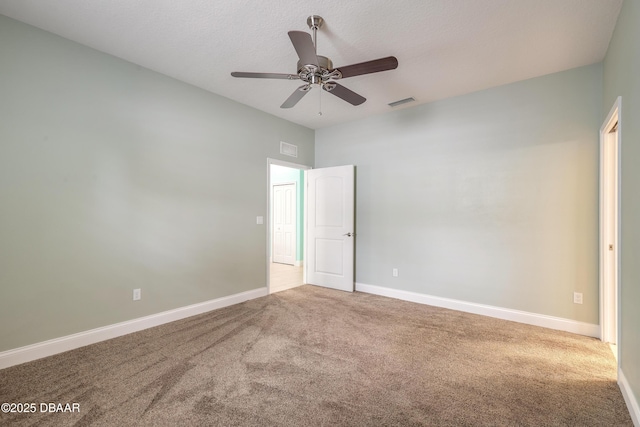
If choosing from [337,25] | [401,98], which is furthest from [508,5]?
[401,98]

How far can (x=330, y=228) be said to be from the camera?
4.95 meters

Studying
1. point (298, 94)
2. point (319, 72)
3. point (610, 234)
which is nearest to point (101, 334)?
point (298, 94)

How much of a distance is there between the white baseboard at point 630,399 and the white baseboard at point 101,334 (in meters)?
3.88

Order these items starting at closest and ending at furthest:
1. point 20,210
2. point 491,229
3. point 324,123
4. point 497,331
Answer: point 20,210, point 497,331, point 491,229, point 324,123

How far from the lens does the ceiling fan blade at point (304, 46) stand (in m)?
1.85

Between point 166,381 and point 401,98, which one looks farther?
point 401,98

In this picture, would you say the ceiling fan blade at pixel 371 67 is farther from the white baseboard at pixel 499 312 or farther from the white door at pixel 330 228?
the white baseboard at pixel 499 312

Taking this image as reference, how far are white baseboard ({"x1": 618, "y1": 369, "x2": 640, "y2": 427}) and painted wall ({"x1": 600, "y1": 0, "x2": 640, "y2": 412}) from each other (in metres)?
0.04

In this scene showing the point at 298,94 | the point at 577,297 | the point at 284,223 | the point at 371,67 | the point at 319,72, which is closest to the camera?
the point at 371,67

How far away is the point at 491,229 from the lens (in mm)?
3566

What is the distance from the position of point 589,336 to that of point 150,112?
5401 millimetres

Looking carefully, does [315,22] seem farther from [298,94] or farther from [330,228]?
[330,228]

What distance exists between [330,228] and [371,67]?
10.3ft

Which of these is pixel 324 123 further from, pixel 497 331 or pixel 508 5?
pixel 497 331
